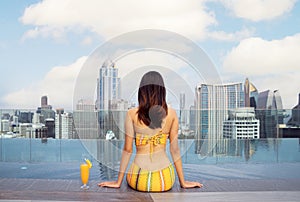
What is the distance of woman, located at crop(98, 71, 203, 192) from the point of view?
279 cm

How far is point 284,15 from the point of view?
277 inches

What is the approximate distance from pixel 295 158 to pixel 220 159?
4.06ft

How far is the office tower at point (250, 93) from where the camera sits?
5.92 metres

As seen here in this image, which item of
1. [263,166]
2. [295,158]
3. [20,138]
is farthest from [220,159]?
[20,138]

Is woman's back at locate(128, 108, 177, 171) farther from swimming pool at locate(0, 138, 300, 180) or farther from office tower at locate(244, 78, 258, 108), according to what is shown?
office tower at locate(244, 78, 258, 108)

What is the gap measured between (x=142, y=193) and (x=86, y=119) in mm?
748

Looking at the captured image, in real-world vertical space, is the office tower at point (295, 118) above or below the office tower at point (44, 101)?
below

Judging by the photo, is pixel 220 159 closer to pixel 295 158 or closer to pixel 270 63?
pixel 295 158

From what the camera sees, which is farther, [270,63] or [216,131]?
[270,63]

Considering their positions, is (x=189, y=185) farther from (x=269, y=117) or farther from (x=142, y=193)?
(x=269, y=117)

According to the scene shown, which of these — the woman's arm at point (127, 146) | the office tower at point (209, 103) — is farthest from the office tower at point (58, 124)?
the office tower at point (209, 103)

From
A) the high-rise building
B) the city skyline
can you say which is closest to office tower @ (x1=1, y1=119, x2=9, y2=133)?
the city skyline

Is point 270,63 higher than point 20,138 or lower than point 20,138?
higher

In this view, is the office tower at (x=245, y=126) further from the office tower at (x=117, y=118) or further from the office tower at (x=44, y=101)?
the office tower at (x=44, y=101)
